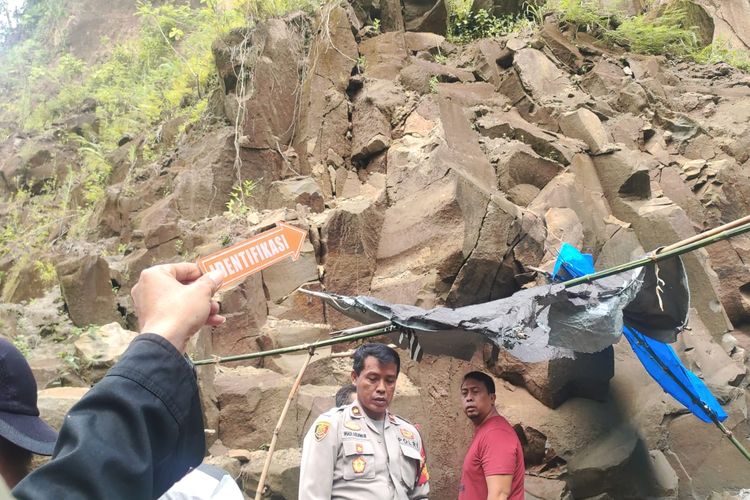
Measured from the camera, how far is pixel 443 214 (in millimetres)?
6656

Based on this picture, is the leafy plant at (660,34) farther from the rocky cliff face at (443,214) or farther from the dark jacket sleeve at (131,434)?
the dark jacket sleeve at (131,434)

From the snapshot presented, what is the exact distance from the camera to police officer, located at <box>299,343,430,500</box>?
3.21 metres

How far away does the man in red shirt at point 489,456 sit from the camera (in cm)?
367

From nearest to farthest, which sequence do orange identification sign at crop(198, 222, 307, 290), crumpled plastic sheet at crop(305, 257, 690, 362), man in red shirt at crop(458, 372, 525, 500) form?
orange identification sign at crop(198, 222, 307, 290)
man in red shirt at crop(458, 372, 525, 500)
crumpled plastic sheet at crop(305, 257, 690, 362)

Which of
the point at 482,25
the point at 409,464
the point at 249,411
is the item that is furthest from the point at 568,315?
the point at 482,25

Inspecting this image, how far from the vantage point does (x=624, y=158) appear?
8.94m

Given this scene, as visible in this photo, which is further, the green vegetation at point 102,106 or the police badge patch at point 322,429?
the green vegetation at point 102,106

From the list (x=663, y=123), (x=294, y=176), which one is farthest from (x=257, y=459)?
(x=663, y=123)

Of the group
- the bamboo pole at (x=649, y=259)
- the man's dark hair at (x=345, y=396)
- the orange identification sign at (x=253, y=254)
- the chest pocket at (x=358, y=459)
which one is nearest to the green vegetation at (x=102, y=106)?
the man's dark hair at (x=345, y=396)

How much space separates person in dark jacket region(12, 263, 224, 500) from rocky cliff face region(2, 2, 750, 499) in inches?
190

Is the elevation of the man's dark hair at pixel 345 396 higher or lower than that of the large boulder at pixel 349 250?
higher

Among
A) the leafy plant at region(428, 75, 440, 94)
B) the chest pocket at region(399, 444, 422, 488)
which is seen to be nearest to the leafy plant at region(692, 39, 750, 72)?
the leafy plant at region(428, 75, 440, 94)

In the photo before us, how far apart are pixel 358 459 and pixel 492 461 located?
3.22 feet

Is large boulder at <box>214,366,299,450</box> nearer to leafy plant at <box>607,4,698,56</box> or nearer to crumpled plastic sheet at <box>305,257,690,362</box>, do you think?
crumpled plastic sheet at <box>305,257,690,362</box>
